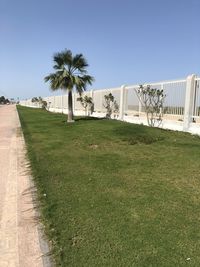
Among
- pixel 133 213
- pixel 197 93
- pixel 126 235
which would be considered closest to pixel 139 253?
pixel 126 235

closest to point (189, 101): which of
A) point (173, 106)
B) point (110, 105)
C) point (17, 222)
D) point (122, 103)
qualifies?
point (173, 106)

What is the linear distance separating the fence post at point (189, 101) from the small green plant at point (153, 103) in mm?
2357

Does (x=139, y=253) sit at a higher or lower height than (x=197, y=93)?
lower

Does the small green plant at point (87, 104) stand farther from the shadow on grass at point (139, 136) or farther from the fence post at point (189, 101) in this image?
the fence post at point (189, 101)

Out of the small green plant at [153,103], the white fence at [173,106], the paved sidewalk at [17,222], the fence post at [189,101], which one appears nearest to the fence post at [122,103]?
the white fence at [173,106]

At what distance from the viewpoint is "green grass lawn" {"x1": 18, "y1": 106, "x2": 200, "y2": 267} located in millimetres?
3660

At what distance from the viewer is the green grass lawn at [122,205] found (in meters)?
3.66

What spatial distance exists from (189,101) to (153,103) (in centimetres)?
358

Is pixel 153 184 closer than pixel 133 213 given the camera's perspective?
No

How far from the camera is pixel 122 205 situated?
5078 millimetres

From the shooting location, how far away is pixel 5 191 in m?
6.17

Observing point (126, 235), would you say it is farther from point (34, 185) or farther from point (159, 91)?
point (159, 91)

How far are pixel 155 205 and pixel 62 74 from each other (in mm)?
16905

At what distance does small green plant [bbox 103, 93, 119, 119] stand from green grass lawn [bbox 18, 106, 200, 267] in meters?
13.1
